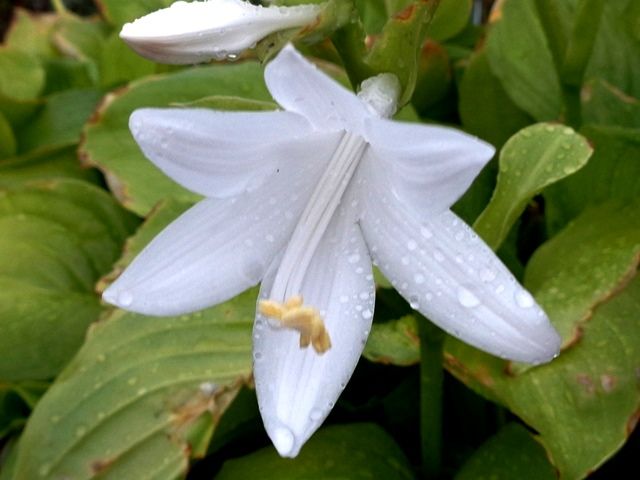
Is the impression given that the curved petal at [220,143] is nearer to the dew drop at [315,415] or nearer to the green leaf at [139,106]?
the dew drop at [315,415]

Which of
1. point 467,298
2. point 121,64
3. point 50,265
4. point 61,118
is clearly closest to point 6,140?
point 61,118

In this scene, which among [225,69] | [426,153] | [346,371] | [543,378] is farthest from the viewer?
[225,69]

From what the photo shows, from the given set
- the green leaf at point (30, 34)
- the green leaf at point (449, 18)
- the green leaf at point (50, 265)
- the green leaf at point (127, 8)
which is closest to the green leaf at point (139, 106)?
the green leaf at point (50, 265)

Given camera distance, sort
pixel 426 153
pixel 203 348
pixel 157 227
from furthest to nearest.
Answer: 1. pixel 157 227
2. pixel 203 348
3. pixel 426 153

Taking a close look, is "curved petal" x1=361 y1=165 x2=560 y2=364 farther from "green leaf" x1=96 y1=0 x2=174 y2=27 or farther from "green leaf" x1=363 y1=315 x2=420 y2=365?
"green leaf" x1=96 y1=0 x2=174 y2=27

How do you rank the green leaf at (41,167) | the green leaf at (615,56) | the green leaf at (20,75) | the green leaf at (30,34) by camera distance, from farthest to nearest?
the green leaf at (30,34)
the green leaf at (20,75)
the green leaf at (41,167)
the green leaf at (615,56)

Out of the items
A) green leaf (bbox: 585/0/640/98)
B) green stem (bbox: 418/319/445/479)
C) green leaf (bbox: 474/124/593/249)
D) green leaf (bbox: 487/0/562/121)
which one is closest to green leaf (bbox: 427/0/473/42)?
green leaf (bbox: 487/0/562/121)

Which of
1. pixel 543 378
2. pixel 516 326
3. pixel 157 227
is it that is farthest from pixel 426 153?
pixel 157 227

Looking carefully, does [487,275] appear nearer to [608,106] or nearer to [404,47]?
[404,47]

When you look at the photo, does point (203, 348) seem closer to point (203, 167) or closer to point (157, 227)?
point (157, 227)
